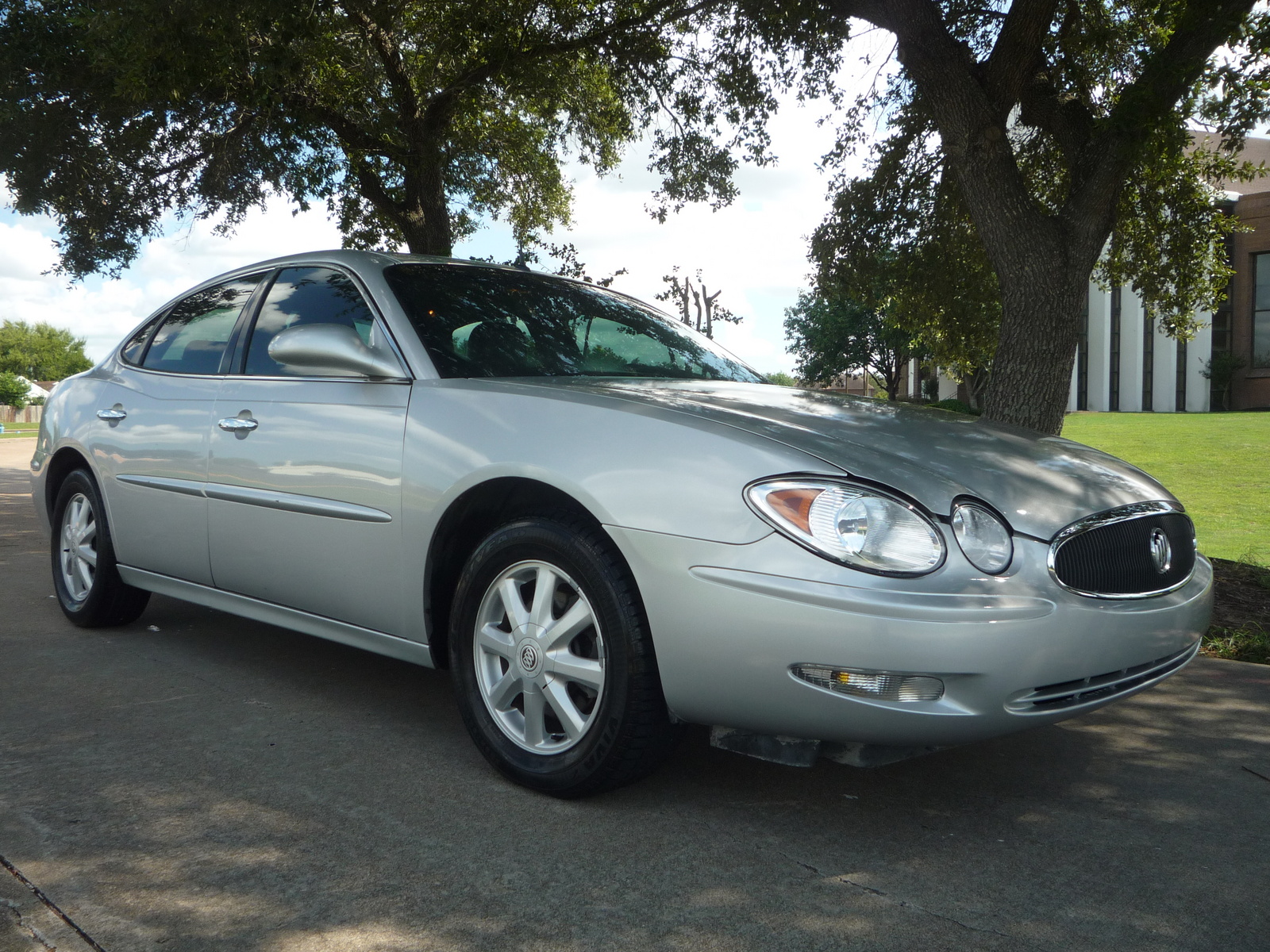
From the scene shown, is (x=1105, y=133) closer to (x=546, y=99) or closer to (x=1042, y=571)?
(x=1042, y=571)

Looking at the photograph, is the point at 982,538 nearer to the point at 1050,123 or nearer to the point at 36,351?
the point at 1050,123

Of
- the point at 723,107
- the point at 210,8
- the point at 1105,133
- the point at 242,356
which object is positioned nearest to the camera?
the point at 242,356

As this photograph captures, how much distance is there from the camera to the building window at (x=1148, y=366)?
184 ft

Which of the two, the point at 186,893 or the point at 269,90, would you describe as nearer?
the point at 186,893

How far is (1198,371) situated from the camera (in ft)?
174

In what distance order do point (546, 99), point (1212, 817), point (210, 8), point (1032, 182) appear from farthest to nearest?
1. point (546, 99)
2. point (1032, 182)
3. point (210, 8)
4. point (1212, 817)

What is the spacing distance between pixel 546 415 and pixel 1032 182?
8670mm

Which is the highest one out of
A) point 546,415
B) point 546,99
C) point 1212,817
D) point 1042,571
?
point 546,99

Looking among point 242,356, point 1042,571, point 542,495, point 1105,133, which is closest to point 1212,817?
point 1042,571

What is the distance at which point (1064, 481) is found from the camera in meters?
3.05

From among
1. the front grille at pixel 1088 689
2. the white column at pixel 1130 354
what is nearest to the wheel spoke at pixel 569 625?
the front grille at pixel 1088 689

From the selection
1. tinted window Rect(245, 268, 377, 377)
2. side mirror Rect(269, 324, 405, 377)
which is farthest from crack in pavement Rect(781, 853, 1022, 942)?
tinted window Rect(245, 268, 377, 377)

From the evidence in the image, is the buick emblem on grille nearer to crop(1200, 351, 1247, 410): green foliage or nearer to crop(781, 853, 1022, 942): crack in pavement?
crop(781, 853, 1022, 942): crack in pavement

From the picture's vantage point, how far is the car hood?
275 cm
